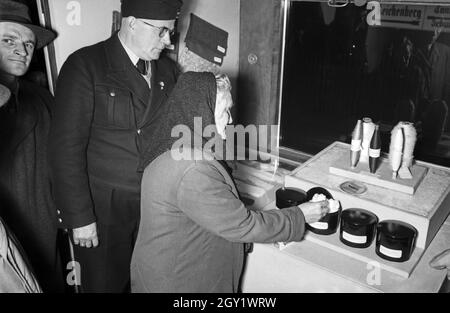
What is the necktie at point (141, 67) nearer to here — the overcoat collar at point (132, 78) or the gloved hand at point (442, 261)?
the overcoat collar at point (132, 78)

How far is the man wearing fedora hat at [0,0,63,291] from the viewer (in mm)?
1332

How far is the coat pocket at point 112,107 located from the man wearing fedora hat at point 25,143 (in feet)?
0.71

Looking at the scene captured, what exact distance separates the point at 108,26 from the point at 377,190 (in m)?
1.22

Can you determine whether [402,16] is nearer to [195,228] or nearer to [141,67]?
[141,67]

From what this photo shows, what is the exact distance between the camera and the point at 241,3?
2.25 metres

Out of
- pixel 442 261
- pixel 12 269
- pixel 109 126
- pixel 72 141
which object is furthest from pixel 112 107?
pixel 442 261

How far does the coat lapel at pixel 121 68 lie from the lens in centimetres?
144

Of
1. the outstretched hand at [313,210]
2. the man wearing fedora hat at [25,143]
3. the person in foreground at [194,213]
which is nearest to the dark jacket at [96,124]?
the man wearing fedora hat at [25,143]

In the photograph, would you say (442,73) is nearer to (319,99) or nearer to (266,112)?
(319,99)

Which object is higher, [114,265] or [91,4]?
[91,4]

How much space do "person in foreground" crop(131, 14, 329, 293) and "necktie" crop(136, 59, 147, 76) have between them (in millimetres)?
421
